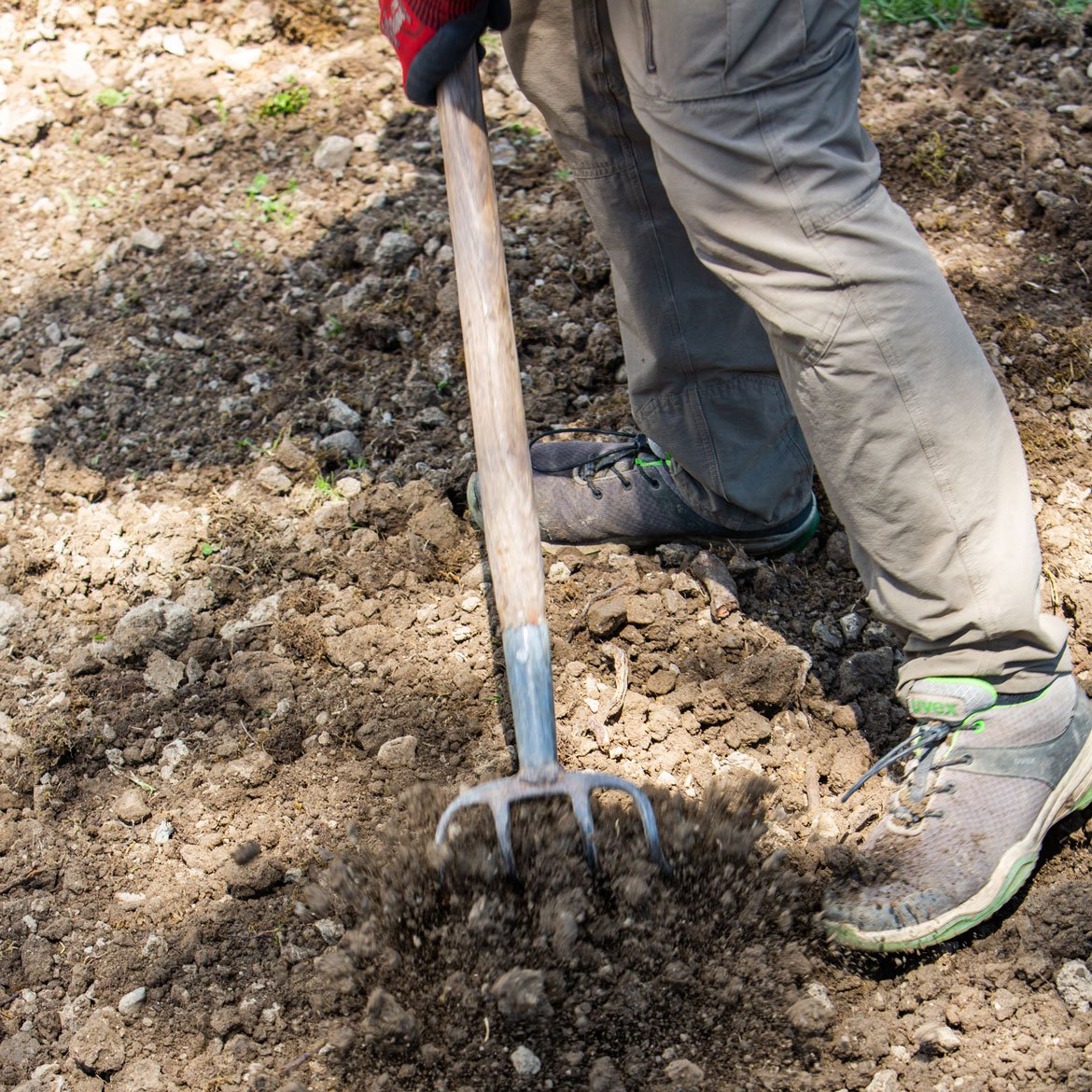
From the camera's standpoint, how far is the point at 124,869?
206 cm

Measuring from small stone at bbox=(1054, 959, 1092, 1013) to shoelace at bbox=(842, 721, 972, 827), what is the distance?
0.30 metres

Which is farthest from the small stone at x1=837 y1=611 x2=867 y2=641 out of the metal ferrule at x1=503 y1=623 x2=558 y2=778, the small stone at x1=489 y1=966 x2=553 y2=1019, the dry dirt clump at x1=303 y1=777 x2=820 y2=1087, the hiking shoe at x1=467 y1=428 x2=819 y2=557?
the small stone at x1=489 y1=966 x2=553 y2=1019

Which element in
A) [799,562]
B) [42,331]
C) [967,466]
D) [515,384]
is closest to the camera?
[967,466]

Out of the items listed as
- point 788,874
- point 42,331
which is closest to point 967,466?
point 788,874

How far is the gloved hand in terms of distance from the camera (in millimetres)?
1831

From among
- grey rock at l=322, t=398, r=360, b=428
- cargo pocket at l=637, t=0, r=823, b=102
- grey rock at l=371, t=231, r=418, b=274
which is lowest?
grey rock at l=322, t=398, r=360, b=428

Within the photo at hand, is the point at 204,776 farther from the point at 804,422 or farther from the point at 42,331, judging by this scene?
the point at 42,331

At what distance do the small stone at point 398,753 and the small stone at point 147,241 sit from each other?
2083 millimetres

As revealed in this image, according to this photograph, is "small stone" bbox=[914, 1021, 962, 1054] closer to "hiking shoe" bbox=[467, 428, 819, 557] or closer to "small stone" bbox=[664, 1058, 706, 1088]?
"small stone" bbox=[664, 1058, 706, 1088]

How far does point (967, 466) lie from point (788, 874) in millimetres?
731

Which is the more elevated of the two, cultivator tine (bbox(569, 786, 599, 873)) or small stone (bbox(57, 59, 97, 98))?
small stone (bbox(57, 59, 97, 98))

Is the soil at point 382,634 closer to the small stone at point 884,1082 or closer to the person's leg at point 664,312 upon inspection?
the small stone at point 884,1082

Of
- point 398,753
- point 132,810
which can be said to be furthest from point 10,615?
point 398,753

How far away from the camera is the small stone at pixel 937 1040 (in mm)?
1724
